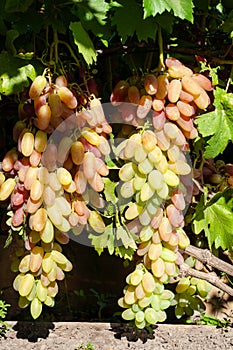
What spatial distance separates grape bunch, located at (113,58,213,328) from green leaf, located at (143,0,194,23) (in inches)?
7.6

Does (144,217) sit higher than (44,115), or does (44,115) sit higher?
(44,115)

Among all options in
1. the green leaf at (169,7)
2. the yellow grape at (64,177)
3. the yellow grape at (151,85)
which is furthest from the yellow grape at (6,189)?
the green leaf at (169,7)

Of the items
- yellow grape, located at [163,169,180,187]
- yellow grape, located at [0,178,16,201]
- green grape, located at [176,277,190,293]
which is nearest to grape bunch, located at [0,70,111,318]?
yellow grape, located at [0,178,16,201]

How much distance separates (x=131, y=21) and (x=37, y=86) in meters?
0.21

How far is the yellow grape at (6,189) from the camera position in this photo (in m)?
1.29

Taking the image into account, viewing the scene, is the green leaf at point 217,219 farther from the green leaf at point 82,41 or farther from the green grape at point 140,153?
the green leaf at point 82,41

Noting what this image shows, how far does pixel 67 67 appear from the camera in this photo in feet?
4.36

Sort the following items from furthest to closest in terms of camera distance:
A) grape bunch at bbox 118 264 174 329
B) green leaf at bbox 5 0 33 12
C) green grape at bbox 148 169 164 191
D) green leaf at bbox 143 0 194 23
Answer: grape bunch at bbox 118 264 174 329 < green grape at bbox 148 169 164 191 < green leaf at bbox 5 0 33 12 < green leaf at bbox 143 0 194 23

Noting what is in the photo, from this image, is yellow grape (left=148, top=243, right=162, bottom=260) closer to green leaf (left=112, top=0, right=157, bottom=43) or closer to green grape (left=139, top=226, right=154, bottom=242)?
green grape (left=139, top=226, right=154, bottom=242)

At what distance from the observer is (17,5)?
3.90 ft

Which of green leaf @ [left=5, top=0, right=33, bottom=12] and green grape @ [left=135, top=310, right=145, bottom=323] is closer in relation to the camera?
green leaf @ [left=5, top=0, right=33, bottom=12]

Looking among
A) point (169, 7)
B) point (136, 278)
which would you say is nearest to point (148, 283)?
point (136, 278)

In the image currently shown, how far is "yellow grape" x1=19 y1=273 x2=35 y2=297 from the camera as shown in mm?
1324

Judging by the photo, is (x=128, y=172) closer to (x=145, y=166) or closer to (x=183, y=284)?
(x=145, y=166)
